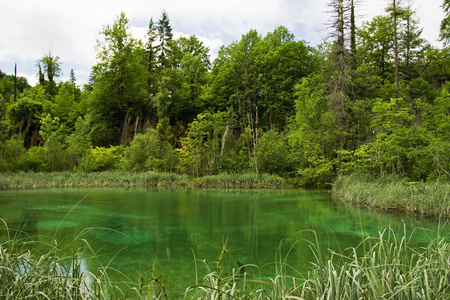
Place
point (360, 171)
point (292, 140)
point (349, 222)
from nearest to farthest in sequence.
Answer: point (349, 222) < point (360, 171) < point (292, 140)

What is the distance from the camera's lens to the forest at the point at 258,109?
15906 millimetres

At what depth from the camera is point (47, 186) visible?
1900 cm

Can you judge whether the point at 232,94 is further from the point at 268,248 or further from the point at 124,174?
the point at 268,248

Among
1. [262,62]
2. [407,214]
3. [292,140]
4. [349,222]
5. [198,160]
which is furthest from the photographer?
[262,62]

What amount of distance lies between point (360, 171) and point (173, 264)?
40.7 feet

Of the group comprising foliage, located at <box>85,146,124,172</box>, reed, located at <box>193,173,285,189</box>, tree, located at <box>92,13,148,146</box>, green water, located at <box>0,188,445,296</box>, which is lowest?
green water, located at <box>0,188,445,296</box>

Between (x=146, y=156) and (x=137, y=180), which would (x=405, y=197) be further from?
(x=146, y=156)

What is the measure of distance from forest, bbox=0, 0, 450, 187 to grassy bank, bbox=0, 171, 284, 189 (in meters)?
1.90

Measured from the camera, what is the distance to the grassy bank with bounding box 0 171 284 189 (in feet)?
62.1

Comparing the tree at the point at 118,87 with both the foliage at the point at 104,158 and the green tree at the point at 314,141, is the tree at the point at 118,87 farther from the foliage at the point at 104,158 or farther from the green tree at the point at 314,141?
the green tree at the point at 314,141

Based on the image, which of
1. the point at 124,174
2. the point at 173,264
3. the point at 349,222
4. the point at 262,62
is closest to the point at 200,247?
the point at 173,264

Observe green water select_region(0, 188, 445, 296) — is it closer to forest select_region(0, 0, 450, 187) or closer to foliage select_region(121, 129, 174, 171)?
forest select_region(0, 0, 450, 187)

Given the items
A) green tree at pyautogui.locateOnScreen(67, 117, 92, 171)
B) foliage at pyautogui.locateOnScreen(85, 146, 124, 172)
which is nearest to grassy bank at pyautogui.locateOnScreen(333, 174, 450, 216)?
foliage at pyautogui.locateOnScreen(85, 146, 124, 172)

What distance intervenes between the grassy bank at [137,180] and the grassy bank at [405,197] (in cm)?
788
